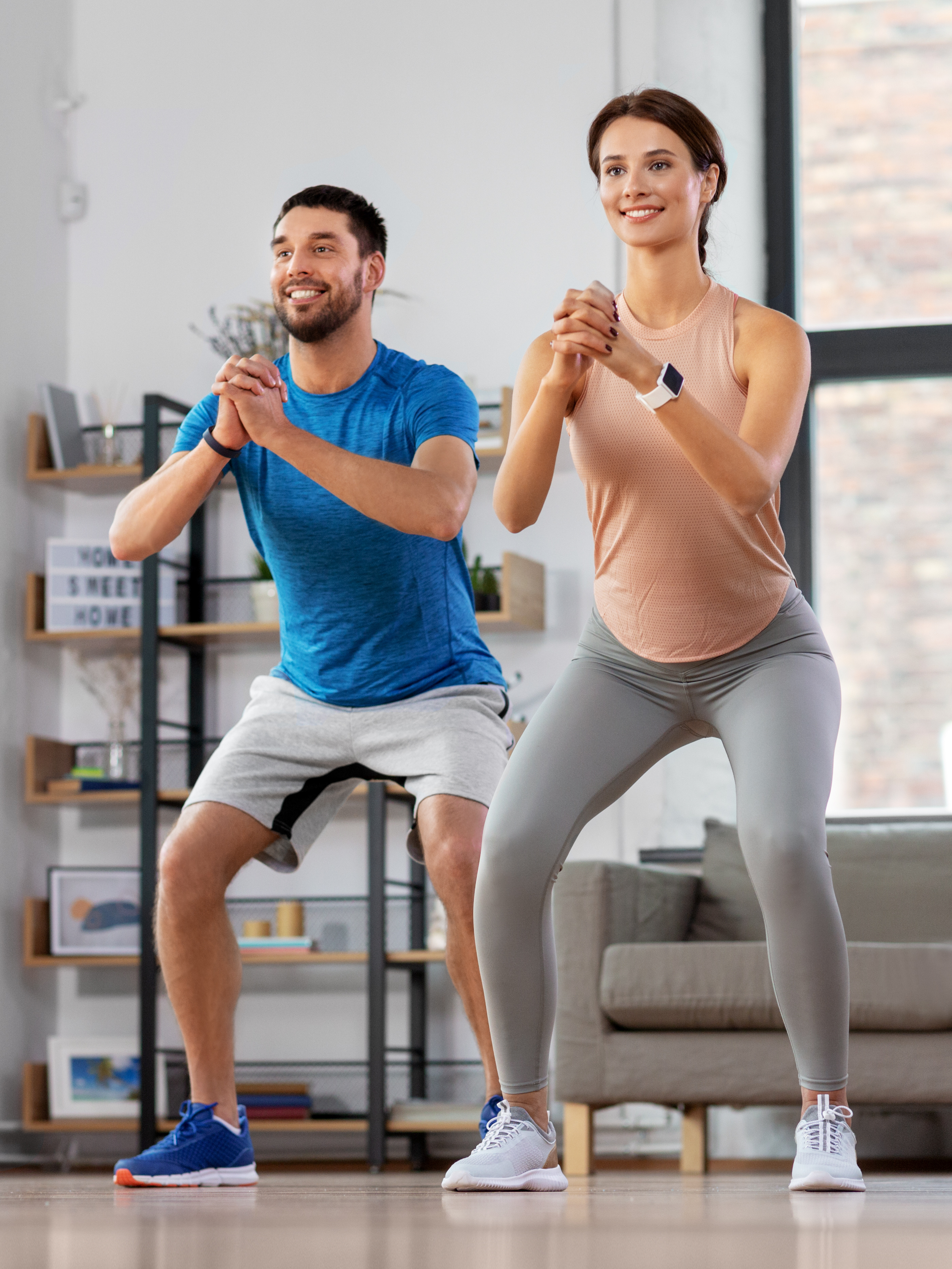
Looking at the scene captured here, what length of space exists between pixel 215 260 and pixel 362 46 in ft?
2.54

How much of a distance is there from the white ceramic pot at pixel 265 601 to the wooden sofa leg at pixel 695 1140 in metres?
1.72

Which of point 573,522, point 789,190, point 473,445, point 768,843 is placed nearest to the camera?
point 768,843

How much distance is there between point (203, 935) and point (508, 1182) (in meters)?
0.65

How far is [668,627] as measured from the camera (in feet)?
6.49

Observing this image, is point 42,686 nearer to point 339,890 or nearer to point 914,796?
point 339,890

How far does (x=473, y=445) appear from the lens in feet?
7.82

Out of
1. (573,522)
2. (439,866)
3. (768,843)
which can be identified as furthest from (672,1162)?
(768,843)

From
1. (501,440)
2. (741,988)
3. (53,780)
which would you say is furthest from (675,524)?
(53,780)

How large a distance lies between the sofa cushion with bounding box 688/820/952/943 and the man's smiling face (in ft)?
5.86

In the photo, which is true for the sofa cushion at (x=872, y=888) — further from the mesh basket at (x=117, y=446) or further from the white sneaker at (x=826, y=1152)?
the mesh basket at (x=117, y=446)

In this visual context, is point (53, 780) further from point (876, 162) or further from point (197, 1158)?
point (876, 162)

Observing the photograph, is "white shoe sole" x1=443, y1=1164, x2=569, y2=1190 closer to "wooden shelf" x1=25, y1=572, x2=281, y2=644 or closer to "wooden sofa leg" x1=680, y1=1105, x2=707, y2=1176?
"wooden sofa leg" x1=680, y1=1105, x2=707, y2=1176

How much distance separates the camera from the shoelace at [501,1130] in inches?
73.2

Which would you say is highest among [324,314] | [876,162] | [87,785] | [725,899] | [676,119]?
[876,162]
